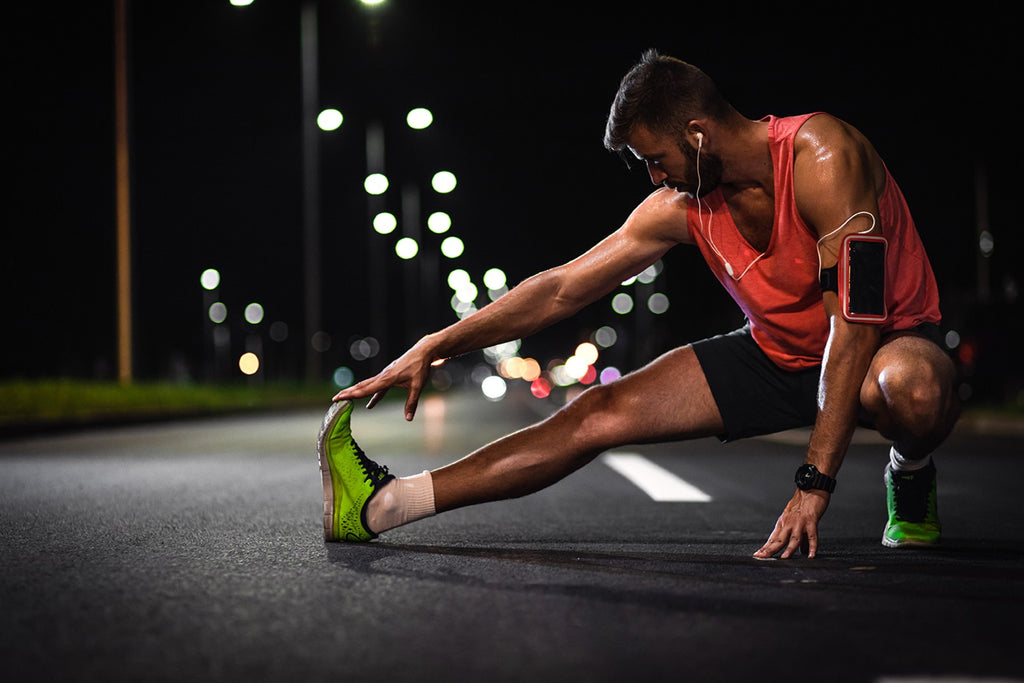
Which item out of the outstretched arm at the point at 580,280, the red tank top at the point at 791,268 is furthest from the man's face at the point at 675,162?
the outstretched arm at the point at 580,280

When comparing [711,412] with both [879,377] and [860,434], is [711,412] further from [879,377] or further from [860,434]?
[860,434]

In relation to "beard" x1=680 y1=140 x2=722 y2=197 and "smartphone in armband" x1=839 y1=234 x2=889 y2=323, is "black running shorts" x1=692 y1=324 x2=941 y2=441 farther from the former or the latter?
"beard" x1=680 y1=140 x2=722 y2=197

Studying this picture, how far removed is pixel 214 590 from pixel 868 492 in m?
4.70

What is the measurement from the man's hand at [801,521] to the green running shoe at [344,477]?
1.51 meters

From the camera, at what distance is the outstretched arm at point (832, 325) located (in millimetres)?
4125

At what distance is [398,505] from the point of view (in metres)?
4.65

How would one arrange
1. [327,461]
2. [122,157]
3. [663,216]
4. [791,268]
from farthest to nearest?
[122,157] → [663,216] → [327,461] → [791,268]

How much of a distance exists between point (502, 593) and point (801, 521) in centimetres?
108

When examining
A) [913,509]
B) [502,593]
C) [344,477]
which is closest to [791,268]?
[913,509]

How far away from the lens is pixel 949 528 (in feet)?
17.9

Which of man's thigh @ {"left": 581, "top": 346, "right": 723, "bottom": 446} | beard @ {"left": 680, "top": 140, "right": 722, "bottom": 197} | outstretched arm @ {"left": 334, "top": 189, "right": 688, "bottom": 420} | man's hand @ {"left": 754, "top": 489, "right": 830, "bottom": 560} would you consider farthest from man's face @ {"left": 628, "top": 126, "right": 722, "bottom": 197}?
man's hand @ {"left": 754, "top": 489, "right": 830, "bottom": 560}

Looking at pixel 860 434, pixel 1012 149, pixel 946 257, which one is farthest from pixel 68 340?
pixel 860 434

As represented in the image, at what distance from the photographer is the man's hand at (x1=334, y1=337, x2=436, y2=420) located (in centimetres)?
448

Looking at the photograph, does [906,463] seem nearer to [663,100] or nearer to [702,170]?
[702,170]
